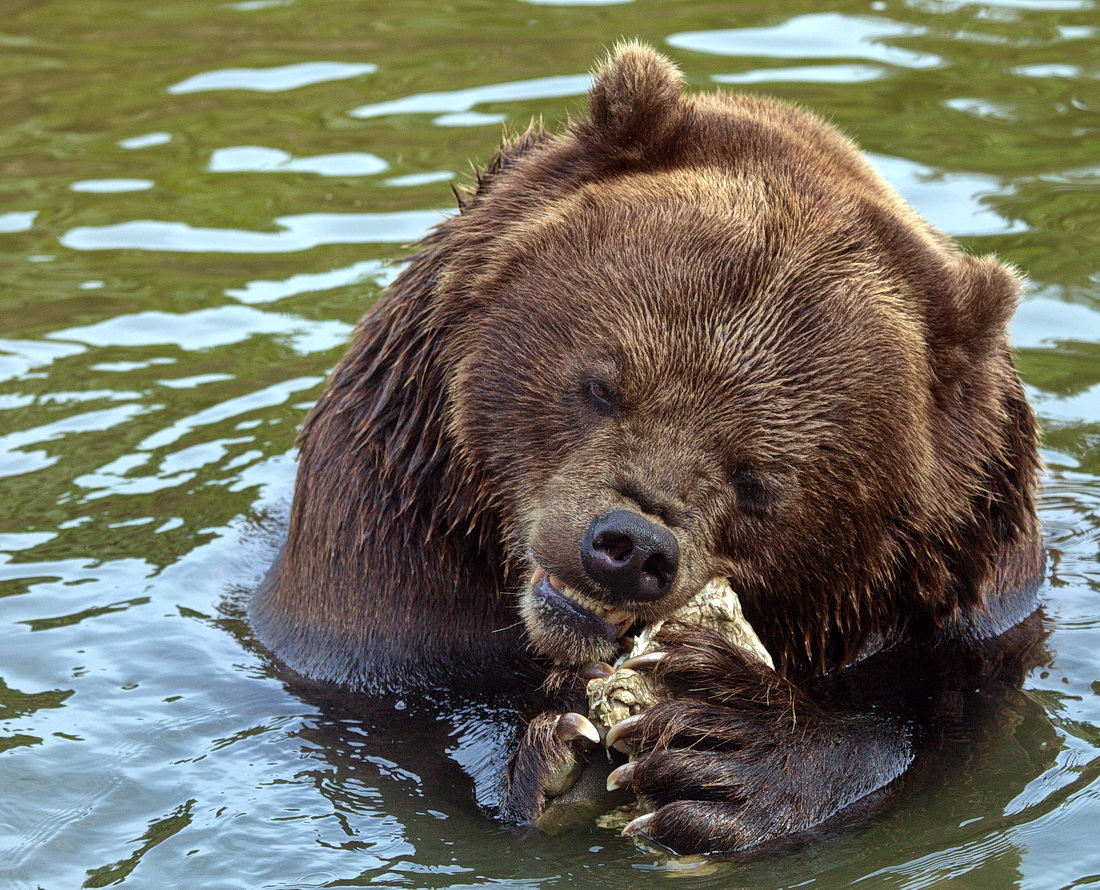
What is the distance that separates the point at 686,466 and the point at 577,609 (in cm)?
57

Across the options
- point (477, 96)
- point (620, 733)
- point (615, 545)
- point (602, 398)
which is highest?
point (477, 96)

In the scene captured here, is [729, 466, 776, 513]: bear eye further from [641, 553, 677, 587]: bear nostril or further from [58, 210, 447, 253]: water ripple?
[58, 210, 447, 253]: water ripple

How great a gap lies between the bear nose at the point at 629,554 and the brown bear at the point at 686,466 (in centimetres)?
1

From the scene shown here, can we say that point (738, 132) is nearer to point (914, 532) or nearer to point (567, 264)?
point (567, 264)

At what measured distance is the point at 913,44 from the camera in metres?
13.3

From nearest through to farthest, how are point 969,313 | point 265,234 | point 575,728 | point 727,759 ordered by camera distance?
point 575,728, point 727,759, point 969,313, point 265,234

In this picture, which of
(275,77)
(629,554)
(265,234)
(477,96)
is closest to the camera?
(629,554)

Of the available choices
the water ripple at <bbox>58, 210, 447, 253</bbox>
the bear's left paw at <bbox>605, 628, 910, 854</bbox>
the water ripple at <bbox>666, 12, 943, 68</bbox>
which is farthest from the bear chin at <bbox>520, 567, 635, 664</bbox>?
the water ripple at <bbox>666, 12, 943, 68</bbox>

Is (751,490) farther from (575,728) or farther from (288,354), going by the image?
(288,354)

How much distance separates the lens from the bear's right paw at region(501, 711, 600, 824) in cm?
546

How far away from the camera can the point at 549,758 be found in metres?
5.46

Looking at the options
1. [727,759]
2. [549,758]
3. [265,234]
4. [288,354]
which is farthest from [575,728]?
[265,234]

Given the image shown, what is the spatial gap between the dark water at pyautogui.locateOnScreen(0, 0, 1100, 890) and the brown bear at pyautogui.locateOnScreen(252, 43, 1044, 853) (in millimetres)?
277

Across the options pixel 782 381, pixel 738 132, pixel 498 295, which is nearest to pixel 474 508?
pixel 498 295
